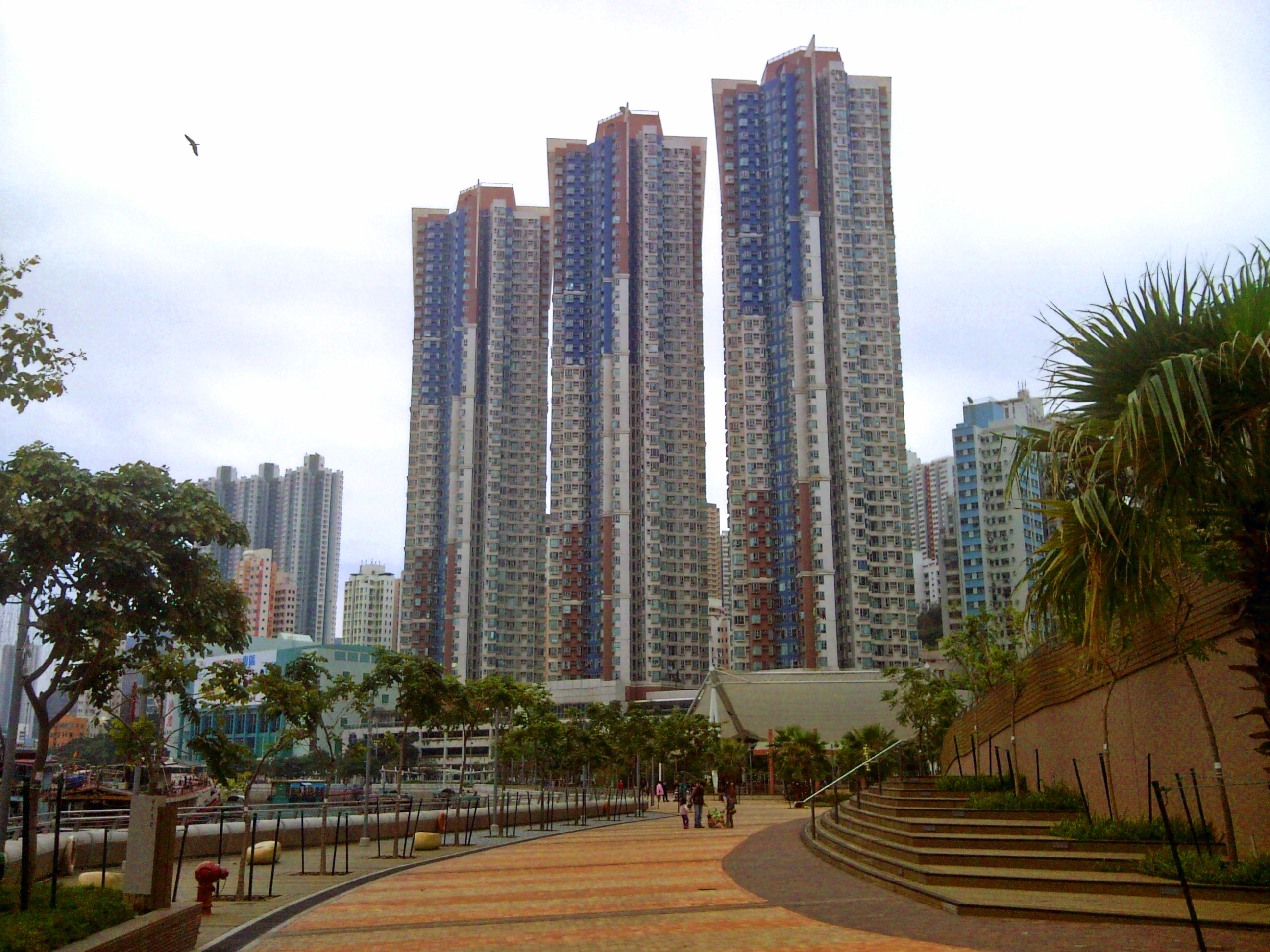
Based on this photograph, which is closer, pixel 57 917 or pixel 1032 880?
pixel 57 917

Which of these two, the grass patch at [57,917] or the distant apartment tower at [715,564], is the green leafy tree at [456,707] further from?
the distant apartment tower at [715,564]

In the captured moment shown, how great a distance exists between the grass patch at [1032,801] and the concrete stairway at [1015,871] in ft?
0.55

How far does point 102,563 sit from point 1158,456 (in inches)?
436

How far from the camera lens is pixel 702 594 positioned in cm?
10344

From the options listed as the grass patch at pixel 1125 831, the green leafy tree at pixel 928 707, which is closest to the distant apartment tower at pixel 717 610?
the green leafy tree at pixel 928 707

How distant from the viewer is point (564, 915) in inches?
535

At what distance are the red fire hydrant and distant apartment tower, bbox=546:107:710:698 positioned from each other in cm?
8349

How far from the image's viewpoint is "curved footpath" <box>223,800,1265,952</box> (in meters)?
10.4

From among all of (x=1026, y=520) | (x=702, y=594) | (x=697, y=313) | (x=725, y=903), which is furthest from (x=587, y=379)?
(x=725, y=903)

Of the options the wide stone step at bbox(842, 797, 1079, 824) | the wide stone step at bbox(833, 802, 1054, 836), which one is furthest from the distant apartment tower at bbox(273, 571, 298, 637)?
the wide stone step at bbox(833, 802, 1054, 836)

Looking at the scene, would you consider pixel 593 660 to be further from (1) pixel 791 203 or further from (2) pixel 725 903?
(2) pixel 725 903

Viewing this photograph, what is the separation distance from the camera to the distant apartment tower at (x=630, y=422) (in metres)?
99.4

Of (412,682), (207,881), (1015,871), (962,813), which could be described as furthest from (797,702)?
(207,881)

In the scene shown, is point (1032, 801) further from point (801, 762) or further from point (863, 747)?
point (801, 762)
